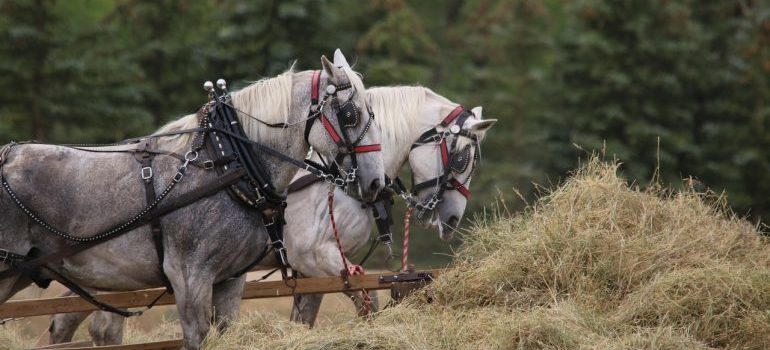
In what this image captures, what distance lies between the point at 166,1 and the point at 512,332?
15276 millimetres

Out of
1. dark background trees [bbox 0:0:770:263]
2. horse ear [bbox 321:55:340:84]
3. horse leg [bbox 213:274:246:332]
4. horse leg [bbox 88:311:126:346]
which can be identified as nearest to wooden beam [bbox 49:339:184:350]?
horse leg [bbox 213:274:246:332]

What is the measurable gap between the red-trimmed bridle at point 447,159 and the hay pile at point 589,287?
3.00ft

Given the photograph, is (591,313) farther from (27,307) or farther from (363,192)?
(27,307)

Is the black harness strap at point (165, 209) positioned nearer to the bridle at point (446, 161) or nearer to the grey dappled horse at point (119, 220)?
the grey dappled horse at point (119, 220)

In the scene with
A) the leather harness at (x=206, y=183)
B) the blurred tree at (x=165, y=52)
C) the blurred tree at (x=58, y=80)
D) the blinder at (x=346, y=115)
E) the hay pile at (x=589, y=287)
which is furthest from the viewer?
the blurred tree at (x=165, y=52)

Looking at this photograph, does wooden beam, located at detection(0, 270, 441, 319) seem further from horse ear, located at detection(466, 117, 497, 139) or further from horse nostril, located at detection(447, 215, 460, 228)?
horse ear, located at detection(466, 117, 497, 139)

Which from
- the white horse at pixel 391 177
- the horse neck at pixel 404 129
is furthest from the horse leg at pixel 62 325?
the horse neck at pixel 404 129

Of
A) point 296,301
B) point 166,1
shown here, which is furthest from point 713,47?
point 296,301

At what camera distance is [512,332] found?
5.16 m

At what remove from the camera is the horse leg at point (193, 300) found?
543cm

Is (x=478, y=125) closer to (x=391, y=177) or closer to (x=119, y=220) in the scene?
(x=391, y=177)

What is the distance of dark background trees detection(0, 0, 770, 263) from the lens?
17078 millimetres

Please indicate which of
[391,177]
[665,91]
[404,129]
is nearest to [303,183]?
[391,177]

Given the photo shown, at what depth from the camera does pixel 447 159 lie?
7.47 m
